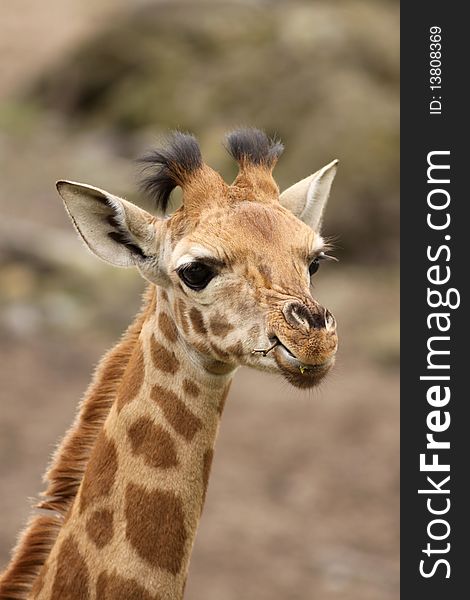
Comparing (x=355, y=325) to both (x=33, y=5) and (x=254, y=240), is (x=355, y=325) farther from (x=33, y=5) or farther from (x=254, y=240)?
(x=33, y=5)

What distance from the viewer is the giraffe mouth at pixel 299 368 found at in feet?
21.2

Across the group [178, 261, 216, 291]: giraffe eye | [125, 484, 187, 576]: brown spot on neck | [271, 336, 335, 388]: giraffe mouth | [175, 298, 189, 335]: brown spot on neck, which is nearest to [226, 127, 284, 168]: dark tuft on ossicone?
[178, 261, 216, 291]: giraffe eye

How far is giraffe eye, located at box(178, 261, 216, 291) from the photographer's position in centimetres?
699

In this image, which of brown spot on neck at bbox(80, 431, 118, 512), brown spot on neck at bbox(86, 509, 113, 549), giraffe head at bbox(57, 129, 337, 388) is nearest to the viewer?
giraffe head at bbox(57, 129, 337, 388)

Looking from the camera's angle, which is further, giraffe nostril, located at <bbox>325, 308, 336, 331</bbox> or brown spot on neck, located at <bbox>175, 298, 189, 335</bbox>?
brown spot on neck, located at <bbox>175, 298, 189, 335</bbox>

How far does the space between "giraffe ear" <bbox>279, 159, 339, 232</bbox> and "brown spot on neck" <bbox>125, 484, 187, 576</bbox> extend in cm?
226

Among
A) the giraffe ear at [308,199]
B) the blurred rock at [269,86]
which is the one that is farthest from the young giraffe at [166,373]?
the blurred rock at [269,86]

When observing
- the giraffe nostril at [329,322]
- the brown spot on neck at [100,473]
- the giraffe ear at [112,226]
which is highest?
the giraffe ear at [112,226]

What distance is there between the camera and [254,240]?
695 cm

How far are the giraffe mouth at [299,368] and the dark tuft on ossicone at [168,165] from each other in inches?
64.0

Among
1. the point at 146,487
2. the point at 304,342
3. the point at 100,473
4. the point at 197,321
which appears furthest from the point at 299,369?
the point at 100,473

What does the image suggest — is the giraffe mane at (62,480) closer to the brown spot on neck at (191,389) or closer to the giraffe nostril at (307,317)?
the brown spot on neck at (191,389)

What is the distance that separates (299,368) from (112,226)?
5.66ft

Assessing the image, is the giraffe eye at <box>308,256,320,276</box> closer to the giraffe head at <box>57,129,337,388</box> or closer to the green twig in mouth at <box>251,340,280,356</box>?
the giraffe head at <box>57,129,337,388</box>
